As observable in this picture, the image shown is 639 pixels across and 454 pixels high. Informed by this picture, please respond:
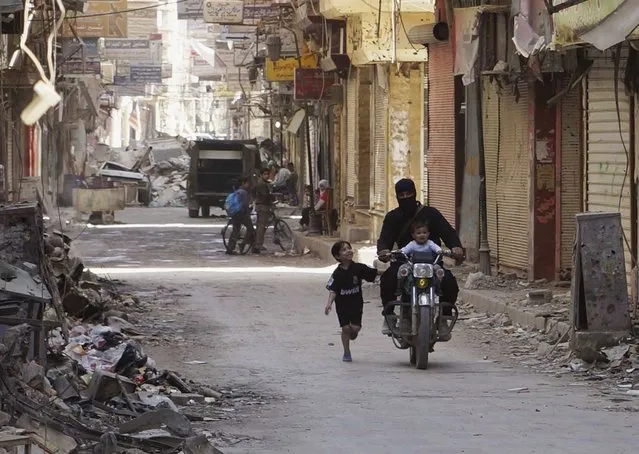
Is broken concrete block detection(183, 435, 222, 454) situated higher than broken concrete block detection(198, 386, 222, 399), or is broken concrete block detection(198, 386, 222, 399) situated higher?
broken concrete block detection(183, 435, 222, 454)

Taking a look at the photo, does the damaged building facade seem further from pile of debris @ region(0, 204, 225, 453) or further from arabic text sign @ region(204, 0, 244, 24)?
arabic text sign @ region(204, 0, 244, 24)

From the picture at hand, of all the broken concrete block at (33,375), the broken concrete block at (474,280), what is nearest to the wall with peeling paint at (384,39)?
the broken concrete block at (474,280)

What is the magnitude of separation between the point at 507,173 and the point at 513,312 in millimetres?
5515

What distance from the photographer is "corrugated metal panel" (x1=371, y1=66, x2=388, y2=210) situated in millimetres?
30359

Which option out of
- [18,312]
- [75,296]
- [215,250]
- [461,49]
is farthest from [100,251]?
[18,312]

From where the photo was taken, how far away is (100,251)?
104 ft

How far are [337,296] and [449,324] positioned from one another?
1104 millimetres

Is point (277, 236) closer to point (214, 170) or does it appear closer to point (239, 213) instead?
point (239, 213)

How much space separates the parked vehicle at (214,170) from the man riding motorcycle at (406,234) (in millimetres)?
34927

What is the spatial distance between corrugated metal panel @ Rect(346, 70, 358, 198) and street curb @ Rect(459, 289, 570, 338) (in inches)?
597

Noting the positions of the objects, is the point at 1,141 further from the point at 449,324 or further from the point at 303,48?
the point at 449,324

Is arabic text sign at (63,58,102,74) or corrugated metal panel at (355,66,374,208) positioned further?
arabic text sign at (63,58,102,74)

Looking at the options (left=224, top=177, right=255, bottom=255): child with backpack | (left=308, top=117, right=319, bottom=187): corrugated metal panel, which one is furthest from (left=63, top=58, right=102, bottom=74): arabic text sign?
(left=224, top=177, right=255, bottom=255): child with backpack

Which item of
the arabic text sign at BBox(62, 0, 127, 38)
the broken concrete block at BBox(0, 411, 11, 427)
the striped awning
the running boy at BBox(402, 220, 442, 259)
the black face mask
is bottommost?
the broken concrete block at BBox(0, 411, 11, 427)
